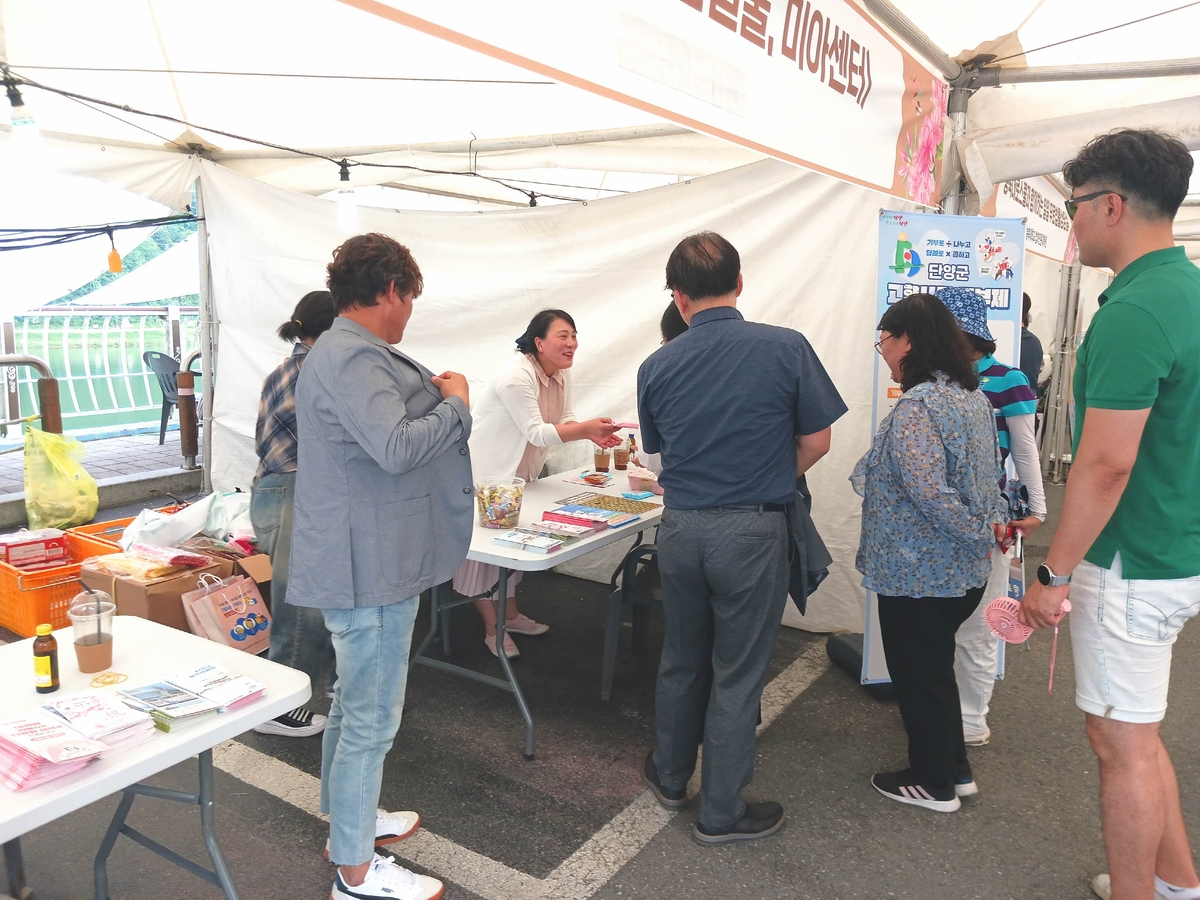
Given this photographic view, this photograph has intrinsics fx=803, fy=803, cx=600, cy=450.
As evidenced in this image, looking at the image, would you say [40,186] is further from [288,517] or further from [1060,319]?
[1060,319]

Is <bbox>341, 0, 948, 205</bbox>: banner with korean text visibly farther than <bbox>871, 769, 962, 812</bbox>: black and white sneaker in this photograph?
No

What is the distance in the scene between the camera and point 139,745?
1389 millimetres

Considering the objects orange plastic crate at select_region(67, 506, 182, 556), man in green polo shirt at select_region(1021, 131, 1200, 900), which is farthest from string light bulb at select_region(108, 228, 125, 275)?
man in green polo shirt at select_region(1021, 131, 1200, 900)

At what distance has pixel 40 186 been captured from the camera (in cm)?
441

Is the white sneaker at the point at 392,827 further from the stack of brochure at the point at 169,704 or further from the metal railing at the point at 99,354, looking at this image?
the metal railing at the point at 99,354

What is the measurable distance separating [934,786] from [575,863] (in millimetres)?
1135

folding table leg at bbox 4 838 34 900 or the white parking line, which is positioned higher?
folding table leg at bbox 4 838 34 900

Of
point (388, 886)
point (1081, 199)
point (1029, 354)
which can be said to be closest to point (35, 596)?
point (388, 886)

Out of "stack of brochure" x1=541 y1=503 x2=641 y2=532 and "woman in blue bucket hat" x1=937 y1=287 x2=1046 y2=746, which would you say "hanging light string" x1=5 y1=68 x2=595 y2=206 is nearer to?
"stack of brochure" x1=541 y1=503 x2=641 y2=532

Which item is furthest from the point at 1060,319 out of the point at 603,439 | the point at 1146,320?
the point at 1146,320

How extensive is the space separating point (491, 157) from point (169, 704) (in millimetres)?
3515

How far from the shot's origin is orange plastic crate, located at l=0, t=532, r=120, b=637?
350 centimetres

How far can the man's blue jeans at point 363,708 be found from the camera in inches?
72.5

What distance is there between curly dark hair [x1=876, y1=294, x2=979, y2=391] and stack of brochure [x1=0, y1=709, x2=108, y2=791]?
2.12 meters
